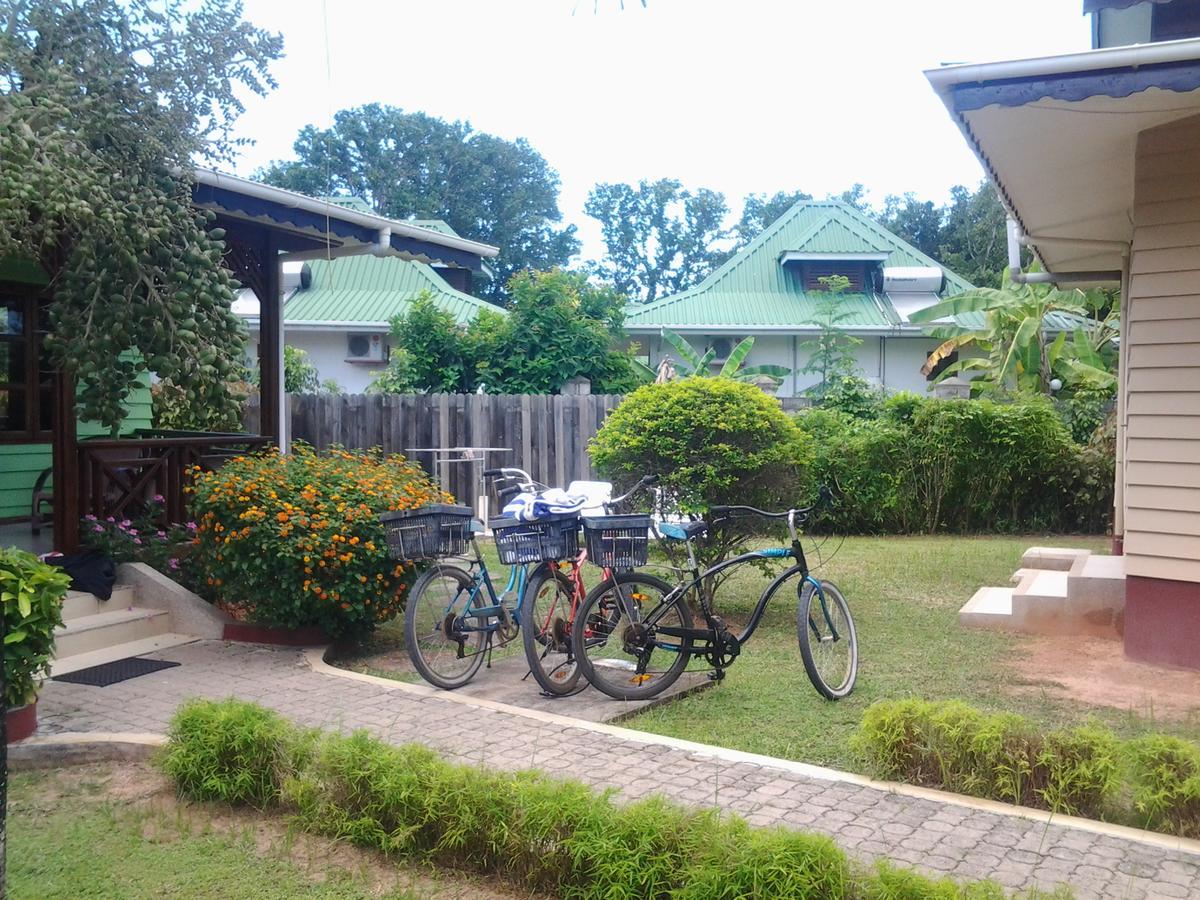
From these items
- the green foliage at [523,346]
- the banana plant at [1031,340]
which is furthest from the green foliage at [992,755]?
the banana plant at [1031,340]

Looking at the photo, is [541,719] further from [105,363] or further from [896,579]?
[896,579]

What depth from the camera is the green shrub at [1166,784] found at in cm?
412

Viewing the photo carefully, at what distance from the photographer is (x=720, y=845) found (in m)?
3.52

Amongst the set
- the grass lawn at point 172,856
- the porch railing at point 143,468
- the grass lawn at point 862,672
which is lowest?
the grass lawn at point 172,856

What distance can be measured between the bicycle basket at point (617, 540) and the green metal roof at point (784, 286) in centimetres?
1866

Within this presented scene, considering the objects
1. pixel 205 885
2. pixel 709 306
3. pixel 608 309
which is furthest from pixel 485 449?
pixel 709 306

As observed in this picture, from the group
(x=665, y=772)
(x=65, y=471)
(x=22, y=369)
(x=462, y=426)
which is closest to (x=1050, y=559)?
(x=665, y=772)

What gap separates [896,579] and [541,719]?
18.8 feet

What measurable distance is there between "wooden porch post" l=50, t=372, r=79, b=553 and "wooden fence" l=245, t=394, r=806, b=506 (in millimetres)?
6037

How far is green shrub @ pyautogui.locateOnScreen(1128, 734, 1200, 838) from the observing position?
4.12m

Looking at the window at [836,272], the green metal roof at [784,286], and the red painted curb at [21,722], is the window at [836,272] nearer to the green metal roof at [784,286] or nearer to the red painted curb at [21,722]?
the green metal roof at [784,286]

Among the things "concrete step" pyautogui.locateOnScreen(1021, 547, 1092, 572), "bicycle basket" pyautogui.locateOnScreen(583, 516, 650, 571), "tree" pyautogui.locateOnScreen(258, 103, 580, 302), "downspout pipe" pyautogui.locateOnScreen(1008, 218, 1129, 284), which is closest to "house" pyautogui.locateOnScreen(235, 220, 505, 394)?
"tree" pyautogui.locateOnScreen(258, 103, 580, 302)

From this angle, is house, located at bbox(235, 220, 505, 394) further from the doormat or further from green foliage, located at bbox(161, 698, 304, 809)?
green foliage, located at bbox(161, 698, 304, 809)

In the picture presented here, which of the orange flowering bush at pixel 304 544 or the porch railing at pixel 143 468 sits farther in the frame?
the porch railing at pixel 143 468
